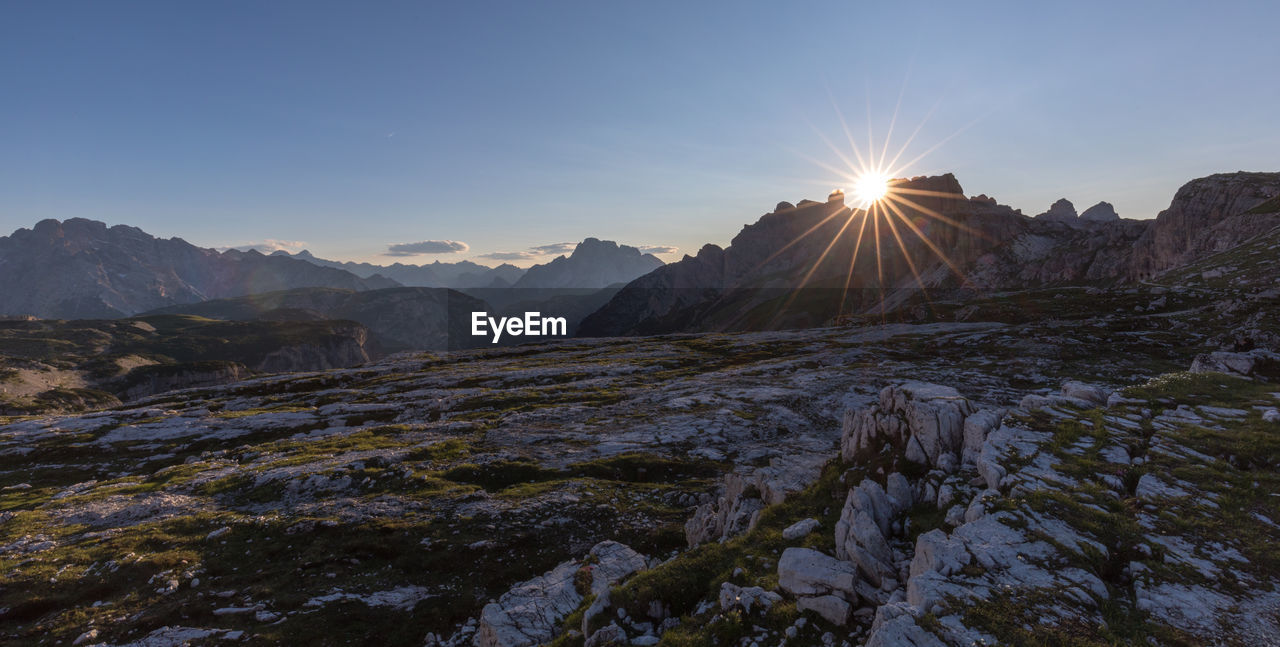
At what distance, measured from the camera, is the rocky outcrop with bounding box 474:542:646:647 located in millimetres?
17672

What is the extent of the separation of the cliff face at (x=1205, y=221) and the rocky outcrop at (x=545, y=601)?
166989mm

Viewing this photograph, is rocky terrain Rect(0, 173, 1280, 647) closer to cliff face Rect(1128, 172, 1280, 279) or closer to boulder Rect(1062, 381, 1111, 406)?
boulder Rect(1062, 381, 1111, 406)

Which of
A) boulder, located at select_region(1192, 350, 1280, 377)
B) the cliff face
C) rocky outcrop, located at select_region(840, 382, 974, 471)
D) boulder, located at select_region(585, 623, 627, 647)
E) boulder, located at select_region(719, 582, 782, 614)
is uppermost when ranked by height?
the cliff face

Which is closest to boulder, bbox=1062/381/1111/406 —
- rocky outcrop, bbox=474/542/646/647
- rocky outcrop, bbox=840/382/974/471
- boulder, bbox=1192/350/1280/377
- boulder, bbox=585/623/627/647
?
rocky outcrop, bbox=840/382/974/471

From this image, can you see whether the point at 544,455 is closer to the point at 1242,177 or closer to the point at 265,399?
the point at 265,399

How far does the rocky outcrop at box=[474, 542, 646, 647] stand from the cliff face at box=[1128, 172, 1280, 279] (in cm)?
16699

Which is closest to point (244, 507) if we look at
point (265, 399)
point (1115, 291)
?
point (265, 399)

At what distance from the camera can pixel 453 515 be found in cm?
3048

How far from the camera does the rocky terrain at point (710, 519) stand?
466 inches

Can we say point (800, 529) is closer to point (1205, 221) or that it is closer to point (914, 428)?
point (914, 428)

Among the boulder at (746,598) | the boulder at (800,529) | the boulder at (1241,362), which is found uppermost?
the boulder at (1241,362)

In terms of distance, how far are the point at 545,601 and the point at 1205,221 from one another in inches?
8195

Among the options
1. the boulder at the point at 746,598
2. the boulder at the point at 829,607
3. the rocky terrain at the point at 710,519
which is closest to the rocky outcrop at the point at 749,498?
the rocky terrain at the point at 710,519

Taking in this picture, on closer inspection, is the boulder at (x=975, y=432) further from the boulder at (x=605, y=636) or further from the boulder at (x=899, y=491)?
the boulder at (x=605, y=636)
